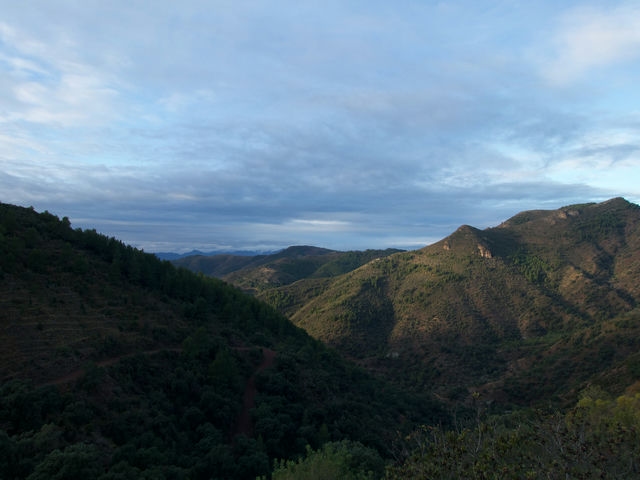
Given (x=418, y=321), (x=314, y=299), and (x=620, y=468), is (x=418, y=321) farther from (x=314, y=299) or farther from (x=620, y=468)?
(x=620, y=468)

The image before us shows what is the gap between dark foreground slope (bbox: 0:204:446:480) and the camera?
59.0ft

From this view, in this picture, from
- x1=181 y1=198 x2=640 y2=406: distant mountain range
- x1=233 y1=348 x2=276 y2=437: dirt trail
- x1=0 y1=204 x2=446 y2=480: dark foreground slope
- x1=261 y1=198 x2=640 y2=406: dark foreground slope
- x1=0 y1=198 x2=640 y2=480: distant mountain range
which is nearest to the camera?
x1=0 y1=198 x2=640 y2=480: distant mountain range

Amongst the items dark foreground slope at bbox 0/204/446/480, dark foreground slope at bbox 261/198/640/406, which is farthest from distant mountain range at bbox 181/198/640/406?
dark foreground slope at bbox 0/204/446/480

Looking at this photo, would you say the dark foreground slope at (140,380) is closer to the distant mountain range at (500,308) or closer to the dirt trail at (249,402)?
the dirt trail at (249,402)

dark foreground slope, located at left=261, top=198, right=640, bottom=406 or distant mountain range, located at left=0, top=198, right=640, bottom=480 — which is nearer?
distant mountain range, located at left=0, top=198, right=640, bottom=480

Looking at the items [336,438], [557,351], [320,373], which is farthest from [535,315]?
[336,438]

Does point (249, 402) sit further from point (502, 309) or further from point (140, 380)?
point (502, 309)

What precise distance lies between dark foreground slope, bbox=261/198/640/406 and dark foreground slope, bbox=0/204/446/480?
2186cm

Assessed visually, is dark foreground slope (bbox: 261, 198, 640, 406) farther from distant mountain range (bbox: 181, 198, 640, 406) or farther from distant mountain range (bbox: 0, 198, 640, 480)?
distant mountain range (bbox: 0, 198, 640, 480)

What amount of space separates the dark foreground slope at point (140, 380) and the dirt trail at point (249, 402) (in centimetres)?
10

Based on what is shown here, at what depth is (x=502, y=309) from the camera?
83.7m

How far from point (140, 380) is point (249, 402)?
864 centimetres

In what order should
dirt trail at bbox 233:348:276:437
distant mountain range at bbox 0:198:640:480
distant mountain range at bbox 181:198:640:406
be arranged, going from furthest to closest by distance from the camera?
distant mountain range at bbox 181:198:640:406, dirt trail at bbox 233:348:276:437, distant mountain range at bbox 0:198:640:480

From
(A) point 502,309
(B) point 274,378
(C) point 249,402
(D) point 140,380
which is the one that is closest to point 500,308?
(A) point 502,309
